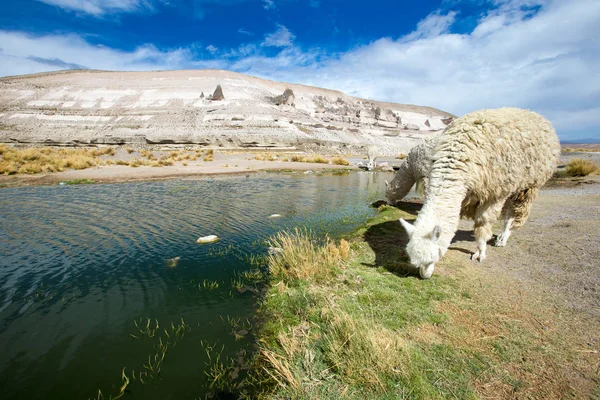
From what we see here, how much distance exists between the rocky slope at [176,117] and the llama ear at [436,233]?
126ft

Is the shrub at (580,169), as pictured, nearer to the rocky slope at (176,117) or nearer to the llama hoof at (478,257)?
the llama hoof at (478,257)

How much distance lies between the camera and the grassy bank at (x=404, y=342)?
2.62 m

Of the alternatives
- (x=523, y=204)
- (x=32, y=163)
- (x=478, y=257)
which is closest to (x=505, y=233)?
(x=523, y=204)

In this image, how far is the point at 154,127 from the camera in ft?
146

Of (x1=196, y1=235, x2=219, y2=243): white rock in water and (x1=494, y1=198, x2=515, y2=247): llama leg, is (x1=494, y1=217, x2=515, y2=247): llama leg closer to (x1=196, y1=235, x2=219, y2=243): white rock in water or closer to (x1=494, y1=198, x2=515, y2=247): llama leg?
(x1=494, y1=198, x2=515, y2=247): llama leg

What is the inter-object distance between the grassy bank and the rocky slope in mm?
38247

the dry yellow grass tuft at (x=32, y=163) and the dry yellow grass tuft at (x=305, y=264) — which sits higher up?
the dry yellow grass tuft at (x=32, y=163)

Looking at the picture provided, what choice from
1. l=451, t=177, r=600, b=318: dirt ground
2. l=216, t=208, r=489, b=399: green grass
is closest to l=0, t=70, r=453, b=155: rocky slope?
l=451, t=177, r=600, b=318: dirt ground

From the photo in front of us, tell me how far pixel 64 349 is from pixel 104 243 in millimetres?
4438

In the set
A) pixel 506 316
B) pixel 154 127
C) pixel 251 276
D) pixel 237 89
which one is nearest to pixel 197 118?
pixel 154 127

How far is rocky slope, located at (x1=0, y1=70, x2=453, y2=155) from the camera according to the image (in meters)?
41.4

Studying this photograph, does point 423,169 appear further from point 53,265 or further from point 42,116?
point 42,116

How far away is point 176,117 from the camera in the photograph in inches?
1887

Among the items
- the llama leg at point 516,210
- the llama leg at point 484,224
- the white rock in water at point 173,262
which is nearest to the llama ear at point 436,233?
the llama leg at point 484,224
